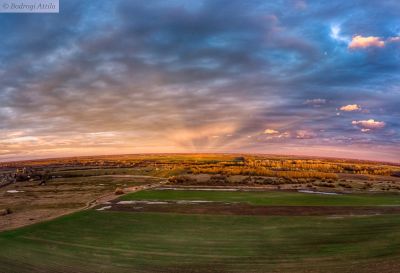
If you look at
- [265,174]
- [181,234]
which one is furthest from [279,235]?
[265,174]

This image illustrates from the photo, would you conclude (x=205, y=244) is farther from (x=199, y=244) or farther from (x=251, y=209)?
(x=251, y=209)

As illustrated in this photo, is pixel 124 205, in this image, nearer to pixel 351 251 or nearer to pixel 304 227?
pixel 304 227

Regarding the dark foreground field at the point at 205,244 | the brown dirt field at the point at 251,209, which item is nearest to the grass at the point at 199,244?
the dark foreground field at the point at 205,244

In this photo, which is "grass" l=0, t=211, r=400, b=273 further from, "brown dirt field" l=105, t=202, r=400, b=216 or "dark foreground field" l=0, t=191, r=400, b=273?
"brown dirt field" l=105, t=202, r=400, b=216

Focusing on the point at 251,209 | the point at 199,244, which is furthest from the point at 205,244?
the point at 251,209

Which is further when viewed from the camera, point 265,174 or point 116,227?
point 265,174

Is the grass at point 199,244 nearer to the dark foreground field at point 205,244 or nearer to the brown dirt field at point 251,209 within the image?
the dark foreground field at point 205,244
